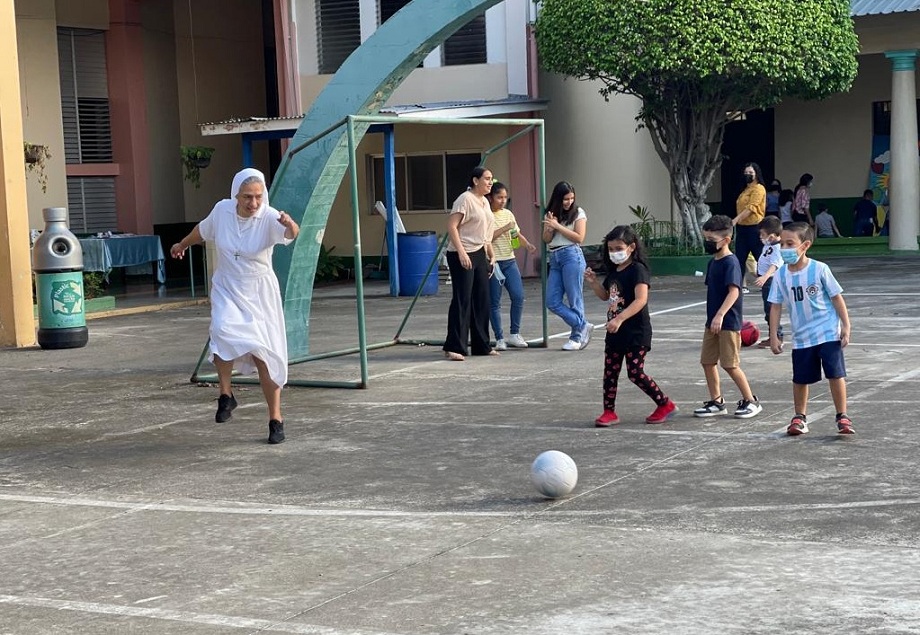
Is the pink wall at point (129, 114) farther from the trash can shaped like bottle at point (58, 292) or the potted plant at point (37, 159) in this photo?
the trash can shaped like bottle at point (58, 292)

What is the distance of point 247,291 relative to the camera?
921 cm

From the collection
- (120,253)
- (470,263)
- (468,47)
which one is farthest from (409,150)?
(470,263)

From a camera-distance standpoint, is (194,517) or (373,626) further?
(194,517)

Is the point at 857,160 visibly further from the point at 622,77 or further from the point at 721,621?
the point at 721,621

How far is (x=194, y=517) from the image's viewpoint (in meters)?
6.94

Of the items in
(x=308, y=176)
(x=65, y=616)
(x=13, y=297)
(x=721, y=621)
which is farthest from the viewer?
(x=13, y=297)

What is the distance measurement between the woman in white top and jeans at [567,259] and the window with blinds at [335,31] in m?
11.9

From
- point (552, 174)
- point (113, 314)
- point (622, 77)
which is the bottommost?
point (113, 314)

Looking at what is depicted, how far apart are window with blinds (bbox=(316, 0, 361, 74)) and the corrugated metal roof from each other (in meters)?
8.55

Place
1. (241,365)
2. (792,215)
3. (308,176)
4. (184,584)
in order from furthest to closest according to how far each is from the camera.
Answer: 1. (792,215)
2. (308,176)
3. (241,365)
4. (184,584)

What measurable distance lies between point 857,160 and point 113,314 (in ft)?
55.0

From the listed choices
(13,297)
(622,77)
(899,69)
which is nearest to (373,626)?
(13,297)

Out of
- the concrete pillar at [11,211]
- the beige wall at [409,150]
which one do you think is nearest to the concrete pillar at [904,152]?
the beige wall at [409,150]

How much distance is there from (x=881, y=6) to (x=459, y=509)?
756 inches
